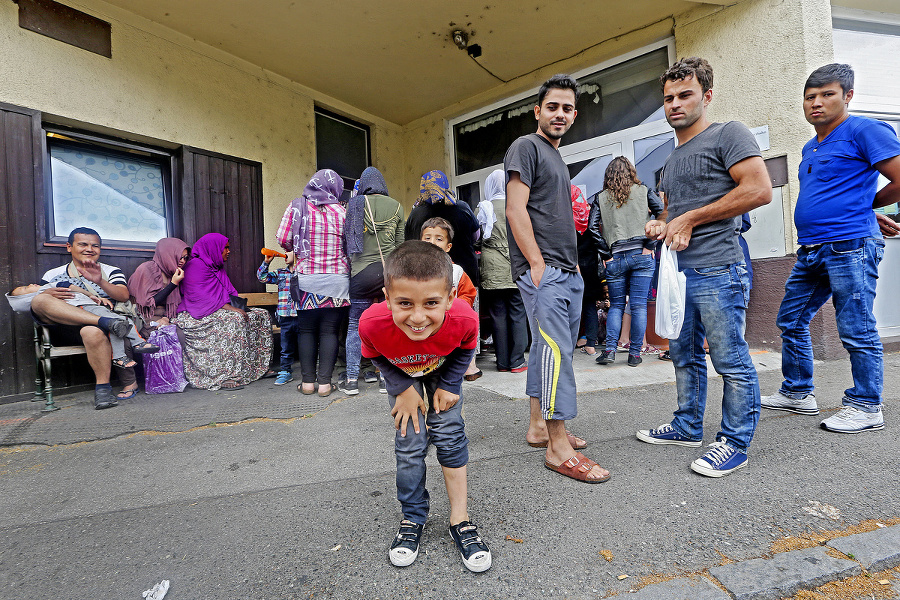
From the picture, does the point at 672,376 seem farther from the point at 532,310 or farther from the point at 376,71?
the point at 376,71

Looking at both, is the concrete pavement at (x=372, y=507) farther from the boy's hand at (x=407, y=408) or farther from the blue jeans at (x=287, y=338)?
the blue jeans at (x=287, y=338)

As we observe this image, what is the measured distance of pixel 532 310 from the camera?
2236 millimetres

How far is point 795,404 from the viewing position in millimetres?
2854

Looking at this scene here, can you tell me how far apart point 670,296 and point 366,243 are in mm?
2581

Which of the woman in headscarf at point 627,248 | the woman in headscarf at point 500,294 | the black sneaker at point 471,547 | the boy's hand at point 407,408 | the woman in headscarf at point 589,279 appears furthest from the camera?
the woman in headscarf at point 589,279

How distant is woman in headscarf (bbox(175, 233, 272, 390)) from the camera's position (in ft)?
14.1

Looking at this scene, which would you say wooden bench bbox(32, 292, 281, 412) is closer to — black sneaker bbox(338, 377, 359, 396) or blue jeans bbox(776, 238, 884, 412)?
black sneaker bbox(338, 377, 359, 396)

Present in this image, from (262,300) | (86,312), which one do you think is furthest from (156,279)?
(262,300)

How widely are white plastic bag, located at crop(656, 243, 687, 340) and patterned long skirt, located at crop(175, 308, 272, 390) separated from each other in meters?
3.97

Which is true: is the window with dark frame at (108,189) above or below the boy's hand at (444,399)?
above

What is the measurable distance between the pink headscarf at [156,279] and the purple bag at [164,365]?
1.12ft

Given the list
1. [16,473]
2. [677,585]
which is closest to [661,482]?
[677,585]

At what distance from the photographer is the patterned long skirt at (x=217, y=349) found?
14.0ft

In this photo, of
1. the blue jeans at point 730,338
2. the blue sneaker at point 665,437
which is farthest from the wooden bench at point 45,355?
the blue jeans at point 730,338
